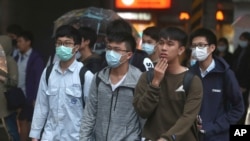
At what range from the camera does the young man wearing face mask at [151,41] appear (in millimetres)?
7523

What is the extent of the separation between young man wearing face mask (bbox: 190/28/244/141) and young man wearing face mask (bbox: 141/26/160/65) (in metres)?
1.41

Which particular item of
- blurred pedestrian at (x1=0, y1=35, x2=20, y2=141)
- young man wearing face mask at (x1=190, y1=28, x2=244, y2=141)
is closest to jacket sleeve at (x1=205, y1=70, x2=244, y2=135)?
young man wearing face mask at (x1=190, y1=28, x2=244, y2=141)

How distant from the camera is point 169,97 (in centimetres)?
483

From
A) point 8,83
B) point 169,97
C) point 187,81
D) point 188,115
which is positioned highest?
point 187,81

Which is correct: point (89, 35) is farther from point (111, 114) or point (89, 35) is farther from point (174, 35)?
point (174, 35)

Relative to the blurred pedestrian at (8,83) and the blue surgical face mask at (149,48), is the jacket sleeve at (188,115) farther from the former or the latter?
the blue surgical face mask at (149,48)

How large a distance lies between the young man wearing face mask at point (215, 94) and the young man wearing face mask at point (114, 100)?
830 millimetres

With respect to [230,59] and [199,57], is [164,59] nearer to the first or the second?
[199,57]

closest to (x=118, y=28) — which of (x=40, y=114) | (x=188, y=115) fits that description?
(x=40, y=114)

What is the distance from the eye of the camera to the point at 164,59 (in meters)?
4.83

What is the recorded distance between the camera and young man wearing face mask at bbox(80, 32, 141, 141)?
5168mm

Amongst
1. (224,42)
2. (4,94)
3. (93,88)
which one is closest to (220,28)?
(224,42)

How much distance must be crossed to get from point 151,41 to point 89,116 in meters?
2.47

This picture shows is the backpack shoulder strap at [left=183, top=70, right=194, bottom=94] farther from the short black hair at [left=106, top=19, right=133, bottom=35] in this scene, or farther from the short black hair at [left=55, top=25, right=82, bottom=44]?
the short black hair at [left=55, top=25, right=82, bottom=44]
